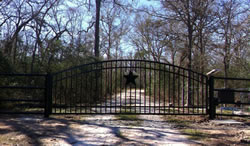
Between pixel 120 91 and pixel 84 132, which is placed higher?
pixel 120 91

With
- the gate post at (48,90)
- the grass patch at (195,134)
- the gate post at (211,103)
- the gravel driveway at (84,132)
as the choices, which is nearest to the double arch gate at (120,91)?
the gate post at (48,90)

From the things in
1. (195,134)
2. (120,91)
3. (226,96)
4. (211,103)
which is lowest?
(195,134)

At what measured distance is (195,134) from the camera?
5.65 metres

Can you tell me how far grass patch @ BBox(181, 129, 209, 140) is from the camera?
5363mm

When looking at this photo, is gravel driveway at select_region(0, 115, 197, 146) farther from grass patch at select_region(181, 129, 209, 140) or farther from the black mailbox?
the black mailbox

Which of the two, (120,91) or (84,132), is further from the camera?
(120,91)

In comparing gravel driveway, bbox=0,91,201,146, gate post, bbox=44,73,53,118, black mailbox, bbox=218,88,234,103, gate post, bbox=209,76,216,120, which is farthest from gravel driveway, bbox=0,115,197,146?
black mailbox, bbox=218,88,234,103

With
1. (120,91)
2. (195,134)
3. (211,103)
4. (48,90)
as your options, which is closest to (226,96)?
(211,103)

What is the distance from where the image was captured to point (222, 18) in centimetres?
1210

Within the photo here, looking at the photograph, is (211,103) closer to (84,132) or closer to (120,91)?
(120,91)

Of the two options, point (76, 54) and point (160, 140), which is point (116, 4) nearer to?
point (76, 54)

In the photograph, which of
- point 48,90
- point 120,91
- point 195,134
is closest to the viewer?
point 195,134

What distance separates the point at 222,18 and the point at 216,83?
166 inches

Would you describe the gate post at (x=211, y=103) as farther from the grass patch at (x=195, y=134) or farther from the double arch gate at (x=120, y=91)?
the grass patch at (x=195, y=134)
